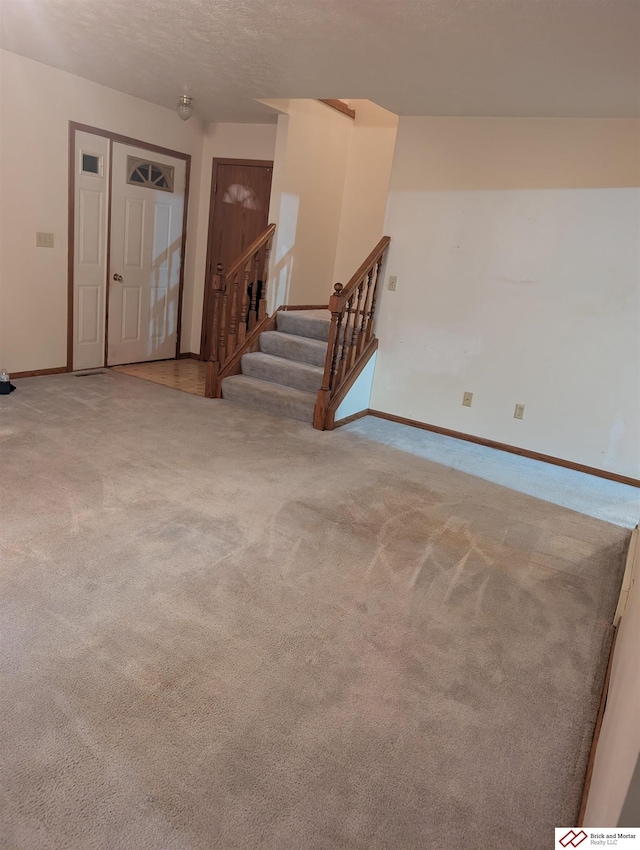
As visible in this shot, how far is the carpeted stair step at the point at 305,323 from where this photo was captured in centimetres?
532

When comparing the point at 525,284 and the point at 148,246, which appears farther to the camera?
the point at 148,246

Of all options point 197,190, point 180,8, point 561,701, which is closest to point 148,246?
point 197,190

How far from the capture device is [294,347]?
524cm

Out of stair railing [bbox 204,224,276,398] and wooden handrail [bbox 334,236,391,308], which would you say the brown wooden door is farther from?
wooden handrail [bbox 334,236,391,308]

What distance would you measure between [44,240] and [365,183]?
3.13 meters

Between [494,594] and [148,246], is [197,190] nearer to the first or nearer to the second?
[148,246]

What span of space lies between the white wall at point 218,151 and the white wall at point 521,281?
1.61 m

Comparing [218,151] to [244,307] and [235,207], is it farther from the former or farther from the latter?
[244,307]

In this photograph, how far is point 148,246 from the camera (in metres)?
5.78

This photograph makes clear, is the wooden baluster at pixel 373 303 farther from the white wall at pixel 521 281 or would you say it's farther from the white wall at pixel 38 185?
the white wall at pixel 38 185

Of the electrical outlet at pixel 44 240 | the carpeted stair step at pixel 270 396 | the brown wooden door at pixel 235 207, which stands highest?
the brown wooden door at pixel 235 207

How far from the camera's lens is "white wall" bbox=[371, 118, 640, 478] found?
163 inches

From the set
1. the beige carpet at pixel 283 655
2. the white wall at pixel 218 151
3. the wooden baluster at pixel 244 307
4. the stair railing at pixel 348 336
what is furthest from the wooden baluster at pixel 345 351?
the white wall at pixel 218 151

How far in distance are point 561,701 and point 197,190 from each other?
5759 millimetres
